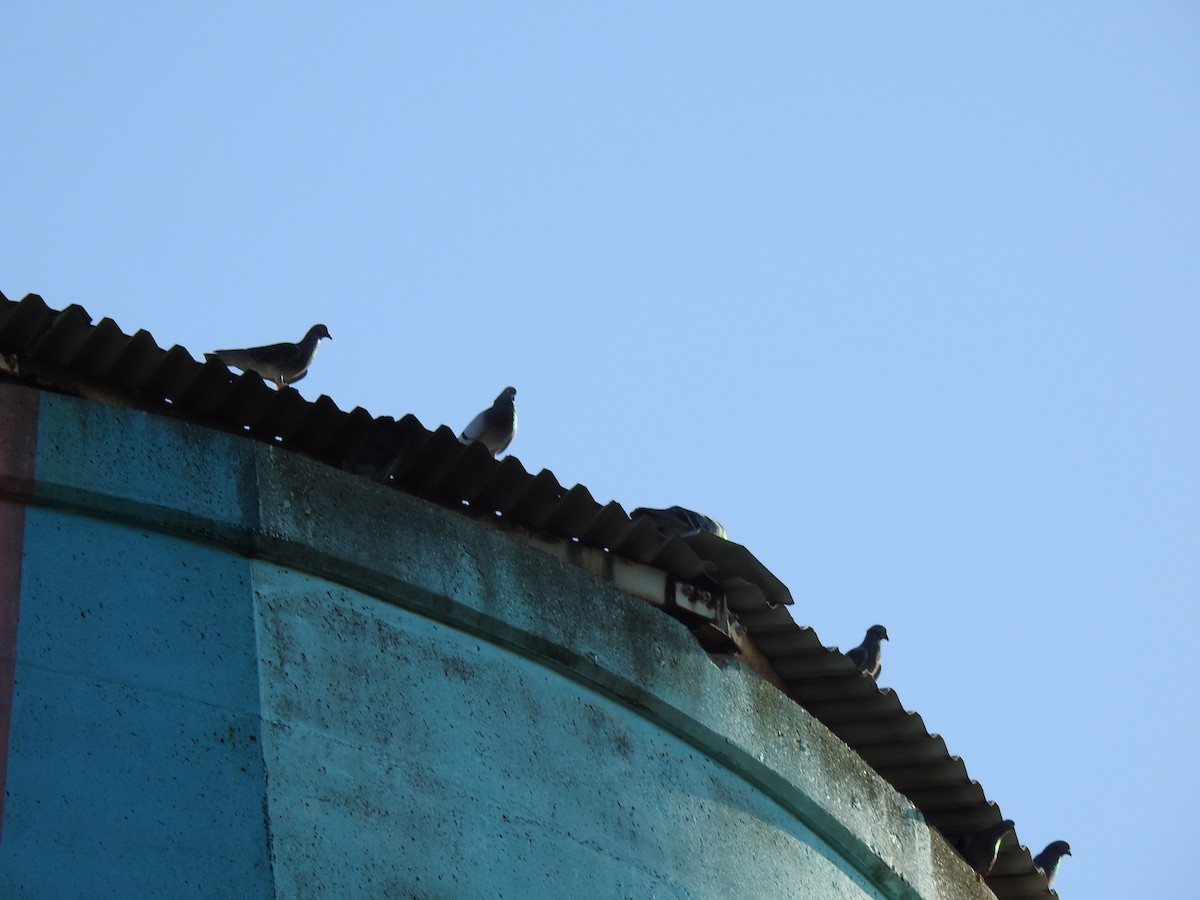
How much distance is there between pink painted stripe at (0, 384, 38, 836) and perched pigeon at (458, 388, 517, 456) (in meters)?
4.72

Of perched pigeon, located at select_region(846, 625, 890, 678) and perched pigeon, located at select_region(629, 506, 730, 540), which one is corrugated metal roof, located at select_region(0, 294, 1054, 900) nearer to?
perched pigeon, located at select_region(629, 506, 730, 540)

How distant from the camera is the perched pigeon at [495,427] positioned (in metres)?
12.6

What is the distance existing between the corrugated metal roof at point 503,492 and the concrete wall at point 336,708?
0.22m

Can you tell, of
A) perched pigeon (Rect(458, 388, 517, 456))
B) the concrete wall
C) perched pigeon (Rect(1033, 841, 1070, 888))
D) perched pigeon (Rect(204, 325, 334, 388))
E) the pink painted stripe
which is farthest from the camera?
perched pigeon (Rect(1033, 841, 1070, 888))

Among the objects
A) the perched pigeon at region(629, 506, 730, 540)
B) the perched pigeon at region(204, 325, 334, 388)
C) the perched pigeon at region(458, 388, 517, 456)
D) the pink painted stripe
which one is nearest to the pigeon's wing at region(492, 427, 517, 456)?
the perched pigeon at region(458, 388, 517, 456)

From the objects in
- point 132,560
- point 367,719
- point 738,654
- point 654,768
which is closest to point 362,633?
point 367,719

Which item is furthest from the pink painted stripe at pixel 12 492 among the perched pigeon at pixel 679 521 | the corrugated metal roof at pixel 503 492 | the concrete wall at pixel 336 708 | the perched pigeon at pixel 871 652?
the perched pigeon at pixel 871 652

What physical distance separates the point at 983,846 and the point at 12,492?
17.4 ft

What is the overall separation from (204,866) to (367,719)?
1040 mm

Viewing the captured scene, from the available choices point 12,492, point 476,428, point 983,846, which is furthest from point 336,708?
point 476,428

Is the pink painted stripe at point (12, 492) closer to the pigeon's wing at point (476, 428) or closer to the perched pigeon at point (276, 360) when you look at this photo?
the perched pigeon at point (276, 360)

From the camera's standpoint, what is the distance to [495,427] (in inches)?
501

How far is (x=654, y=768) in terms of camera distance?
8898 mm

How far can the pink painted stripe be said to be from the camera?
738cm
